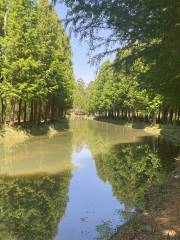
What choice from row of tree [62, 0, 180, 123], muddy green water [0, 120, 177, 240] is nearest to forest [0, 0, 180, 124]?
row of tree [62, 0, 180, 123]

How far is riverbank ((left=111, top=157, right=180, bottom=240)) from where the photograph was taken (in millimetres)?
8516

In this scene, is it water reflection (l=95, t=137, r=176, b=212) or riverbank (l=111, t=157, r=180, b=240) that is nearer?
riverbank (l=111, t=157, r=180, b=240)

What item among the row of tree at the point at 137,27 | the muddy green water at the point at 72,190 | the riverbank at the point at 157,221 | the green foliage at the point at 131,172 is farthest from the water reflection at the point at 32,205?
the row of tree at the point at 137,27

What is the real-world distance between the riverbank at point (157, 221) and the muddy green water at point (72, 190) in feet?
2.32

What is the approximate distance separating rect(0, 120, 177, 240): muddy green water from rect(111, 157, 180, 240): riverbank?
0.71 metres

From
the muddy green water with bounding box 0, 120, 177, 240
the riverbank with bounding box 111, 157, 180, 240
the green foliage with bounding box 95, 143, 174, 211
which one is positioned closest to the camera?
the riverbank with bounding box 111, 157, 180, 240

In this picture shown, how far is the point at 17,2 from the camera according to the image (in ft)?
123

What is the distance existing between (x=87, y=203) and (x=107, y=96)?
237 ft

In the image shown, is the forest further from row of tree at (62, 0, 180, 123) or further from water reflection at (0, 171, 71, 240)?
water reflection at (0, 171, 71, 240)

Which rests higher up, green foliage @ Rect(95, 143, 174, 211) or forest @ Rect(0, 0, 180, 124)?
forest @ Rect(0, 0, 180, 124)

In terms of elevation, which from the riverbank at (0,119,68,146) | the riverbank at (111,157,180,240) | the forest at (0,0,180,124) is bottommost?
the riverbank at (0,119,68,146)

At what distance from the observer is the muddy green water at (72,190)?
35.5 feet

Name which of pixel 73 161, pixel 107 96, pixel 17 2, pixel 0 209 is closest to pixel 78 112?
pixel 107 96

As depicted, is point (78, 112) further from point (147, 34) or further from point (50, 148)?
point (147, 34)
